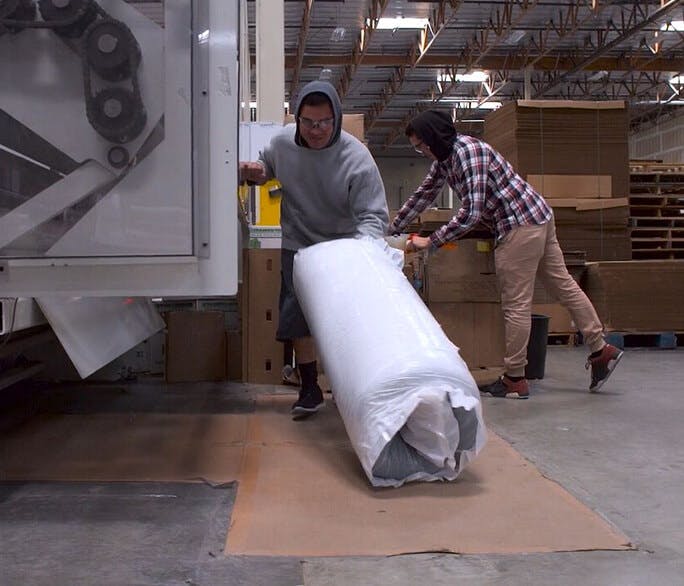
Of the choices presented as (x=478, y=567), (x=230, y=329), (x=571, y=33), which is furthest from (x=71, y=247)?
(x=571, y=33)

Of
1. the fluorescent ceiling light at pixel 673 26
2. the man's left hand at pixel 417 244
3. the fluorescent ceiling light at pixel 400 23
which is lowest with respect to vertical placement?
the man's left hand at pixel 417 244

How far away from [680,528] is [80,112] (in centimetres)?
186

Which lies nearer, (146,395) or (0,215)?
(0,215)

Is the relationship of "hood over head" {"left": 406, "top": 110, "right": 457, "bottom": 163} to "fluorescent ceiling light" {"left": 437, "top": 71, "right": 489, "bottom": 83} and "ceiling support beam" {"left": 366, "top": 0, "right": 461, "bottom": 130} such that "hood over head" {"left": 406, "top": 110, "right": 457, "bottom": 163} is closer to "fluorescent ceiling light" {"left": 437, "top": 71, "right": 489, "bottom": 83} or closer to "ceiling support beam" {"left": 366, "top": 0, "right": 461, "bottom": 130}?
"ceiling support beam" {"left": 366, "top": 0, "right": 461, "bottom": 130}

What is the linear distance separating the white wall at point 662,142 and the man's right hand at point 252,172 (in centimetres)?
1359

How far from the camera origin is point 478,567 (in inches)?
63.0

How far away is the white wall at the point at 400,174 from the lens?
60.1 ft

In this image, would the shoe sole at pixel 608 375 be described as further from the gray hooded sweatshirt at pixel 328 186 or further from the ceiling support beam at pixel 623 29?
the ceiling support beam at pixel 623 29

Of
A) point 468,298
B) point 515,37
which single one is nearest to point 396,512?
point 468,298

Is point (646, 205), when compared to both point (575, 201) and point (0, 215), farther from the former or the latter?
point (0, 215)

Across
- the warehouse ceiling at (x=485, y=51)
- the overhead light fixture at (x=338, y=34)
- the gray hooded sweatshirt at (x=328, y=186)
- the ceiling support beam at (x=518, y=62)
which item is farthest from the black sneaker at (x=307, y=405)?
the ceiling support beam at (x=518, y=62)

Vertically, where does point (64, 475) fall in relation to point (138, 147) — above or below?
below

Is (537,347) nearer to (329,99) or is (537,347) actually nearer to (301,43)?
(329,99)

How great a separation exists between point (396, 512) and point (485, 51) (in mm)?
9479
